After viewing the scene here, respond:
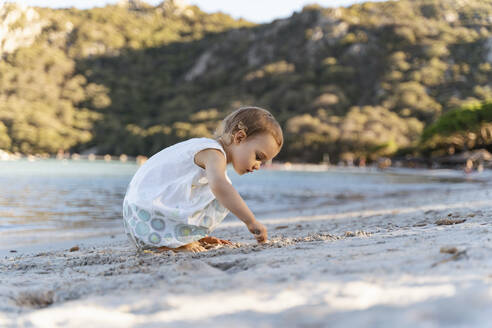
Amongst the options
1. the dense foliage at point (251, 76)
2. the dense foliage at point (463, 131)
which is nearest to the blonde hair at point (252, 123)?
the dense foliage at point (463, 131)

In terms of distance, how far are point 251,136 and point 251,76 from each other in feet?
308

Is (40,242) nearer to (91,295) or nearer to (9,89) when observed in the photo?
(91,295)

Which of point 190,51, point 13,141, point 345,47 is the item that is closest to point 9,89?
point 13,141

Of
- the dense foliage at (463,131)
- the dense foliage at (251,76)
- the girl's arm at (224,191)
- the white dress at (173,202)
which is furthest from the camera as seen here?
the dense foliage at (251,76)

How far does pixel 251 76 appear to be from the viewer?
94.4 meters

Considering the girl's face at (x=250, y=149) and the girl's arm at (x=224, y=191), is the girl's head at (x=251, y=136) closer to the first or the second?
the girl's face at (x=250, y=149)

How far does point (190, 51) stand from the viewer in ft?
380

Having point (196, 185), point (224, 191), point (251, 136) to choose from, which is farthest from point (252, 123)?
point (196, 185)

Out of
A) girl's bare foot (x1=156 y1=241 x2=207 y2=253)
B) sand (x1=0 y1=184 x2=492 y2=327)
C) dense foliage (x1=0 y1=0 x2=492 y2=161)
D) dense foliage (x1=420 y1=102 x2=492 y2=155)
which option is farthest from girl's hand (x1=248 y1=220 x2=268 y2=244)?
dense foliage (x1=0 y1=0 x2=492 y2=161)

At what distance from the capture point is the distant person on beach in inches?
94.4

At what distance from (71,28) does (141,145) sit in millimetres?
48916

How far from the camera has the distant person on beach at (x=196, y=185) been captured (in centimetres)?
240

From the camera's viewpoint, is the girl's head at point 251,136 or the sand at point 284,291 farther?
the girl's head at point 251,136

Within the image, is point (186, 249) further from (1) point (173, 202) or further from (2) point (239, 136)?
(2) point (239, 136)
